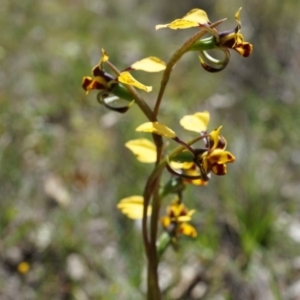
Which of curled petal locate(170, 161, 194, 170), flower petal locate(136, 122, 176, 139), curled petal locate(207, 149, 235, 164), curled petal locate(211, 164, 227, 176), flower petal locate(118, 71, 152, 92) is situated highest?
flower petal locate(118, 71, 152, 92)

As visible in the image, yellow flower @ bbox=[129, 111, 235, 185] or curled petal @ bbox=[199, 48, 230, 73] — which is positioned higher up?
curled petal @ bbox=[199, 48, 230, 73]

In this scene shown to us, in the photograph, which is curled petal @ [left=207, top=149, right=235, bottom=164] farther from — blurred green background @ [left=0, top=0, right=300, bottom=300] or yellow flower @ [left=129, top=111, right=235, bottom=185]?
blurred green background @ [left=0, top=0, right=300, bottom=300]

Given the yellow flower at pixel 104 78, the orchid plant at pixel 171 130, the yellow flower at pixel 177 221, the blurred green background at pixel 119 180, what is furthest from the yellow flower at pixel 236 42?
the blurred green background at pixel 119 180

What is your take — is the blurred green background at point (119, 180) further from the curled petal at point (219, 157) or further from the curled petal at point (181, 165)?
the curled petal at point (219, 157)

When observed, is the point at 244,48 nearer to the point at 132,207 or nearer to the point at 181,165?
the point at 181,165

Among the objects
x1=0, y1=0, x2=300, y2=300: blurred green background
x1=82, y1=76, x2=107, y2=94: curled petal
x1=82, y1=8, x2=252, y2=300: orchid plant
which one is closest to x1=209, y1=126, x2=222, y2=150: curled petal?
x1=82, y1=8, x2=252, y2=300: orchid plant

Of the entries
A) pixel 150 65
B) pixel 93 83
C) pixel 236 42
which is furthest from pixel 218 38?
pixel 93 83

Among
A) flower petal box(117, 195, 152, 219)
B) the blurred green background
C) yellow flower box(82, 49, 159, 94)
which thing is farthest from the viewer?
the blurred green background
